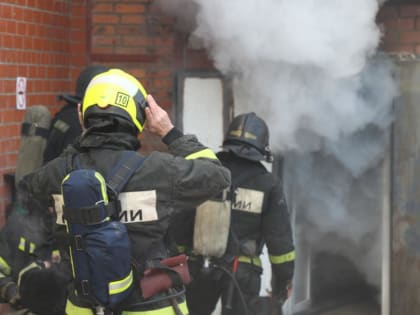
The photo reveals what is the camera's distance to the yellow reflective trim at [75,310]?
342cm

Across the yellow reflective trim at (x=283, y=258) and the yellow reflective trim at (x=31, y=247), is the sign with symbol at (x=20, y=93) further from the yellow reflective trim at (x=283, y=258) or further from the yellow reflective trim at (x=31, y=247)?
the yellow reflective trim at (x=283, y=258)

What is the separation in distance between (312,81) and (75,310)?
3.03 m

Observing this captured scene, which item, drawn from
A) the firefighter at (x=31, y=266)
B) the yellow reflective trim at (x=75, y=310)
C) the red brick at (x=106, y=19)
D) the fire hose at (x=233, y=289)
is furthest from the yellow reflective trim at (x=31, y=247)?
the red brick at (x=106, y=19)

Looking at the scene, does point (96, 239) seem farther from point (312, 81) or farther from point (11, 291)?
point (312, 81)

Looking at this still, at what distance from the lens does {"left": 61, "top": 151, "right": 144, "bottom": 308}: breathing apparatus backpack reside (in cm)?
317

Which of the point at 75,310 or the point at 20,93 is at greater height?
the point at 20,93

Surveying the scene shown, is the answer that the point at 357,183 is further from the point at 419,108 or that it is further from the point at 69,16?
the point at 69,16

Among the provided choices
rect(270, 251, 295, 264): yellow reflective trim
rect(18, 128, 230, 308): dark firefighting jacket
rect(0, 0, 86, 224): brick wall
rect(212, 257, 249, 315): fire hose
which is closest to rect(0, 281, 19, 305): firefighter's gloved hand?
rect(18, 128, 230, 308): dark firefighting jacket

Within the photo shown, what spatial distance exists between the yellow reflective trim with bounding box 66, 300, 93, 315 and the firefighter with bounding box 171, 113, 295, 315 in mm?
1598

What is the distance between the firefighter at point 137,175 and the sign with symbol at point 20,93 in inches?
122

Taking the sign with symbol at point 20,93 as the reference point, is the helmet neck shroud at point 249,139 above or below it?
below

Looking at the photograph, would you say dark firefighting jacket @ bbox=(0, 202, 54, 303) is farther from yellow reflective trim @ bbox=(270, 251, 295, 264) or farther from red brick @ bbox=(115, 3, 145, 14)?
red brick @ bbox=(115, 3, 145, 14)

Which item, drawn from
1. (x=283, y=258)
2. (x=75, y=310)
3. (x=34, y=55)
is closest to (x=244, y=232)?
(x=283, y=258)

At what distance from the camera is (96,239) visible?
3.17 meters
